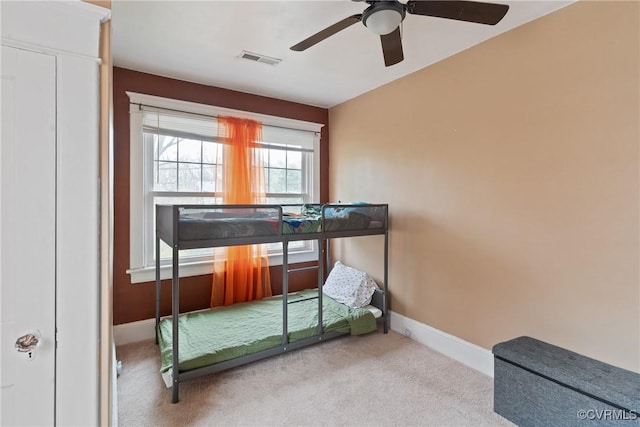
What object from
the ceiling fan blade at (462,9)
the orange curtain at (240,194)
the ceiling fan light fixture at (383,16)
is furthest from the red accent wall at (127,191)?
the ceiling fan blade at (462,9)

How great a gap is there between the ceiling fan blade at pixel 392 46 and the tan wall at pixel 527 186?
86 centimetres

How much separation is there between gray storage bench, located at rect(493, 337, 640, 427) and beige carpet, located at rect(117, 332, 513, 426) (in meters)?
0.17

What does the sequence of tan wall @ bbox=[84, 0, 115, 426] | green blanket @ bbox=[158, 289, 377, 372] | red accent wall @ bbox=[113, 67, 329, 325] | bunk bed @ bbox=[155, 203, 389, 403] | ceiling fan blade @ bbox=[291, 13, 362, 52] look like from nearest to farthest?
1. tan wall @ bbox=[84, 0, 115, 426]
2. ceiling fan blade @ bbox=[291, 13, 362, 52]
3. bunk bed @ bbox=[155, 203, 389, 403]
4. green blanket @ bbox=[158, 289, 377, 372]
5. red accent wall @ bbox=[113, 67, 329, 325]

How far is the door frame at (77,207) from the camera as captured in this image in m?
1.05

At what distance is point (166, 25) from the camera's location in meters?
2.16

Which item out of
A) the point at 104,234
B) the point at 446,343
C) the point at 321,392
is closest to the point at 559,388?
the point at 446,343

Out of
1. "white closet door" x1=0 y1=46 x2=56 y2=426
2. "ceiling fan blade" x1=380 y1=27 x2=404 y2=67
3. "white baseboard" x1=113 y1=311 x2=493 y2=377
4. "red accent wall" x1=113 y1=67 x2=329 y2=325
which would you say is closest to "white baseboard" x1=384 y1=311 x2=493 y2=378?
"white baseboard" x1=113 y1=311 x2=493 y2=377

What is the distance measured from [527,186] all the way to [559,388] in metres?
1.25

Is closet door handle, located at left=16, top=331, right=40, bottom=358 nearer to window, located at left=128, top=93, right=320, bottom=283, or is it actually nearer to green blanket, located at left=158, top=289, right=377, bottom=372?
green blanket, located at left=158, top=289, right=377, bottom=372

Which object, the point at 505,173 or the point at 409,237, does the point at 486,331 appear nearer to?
the point at 409,237

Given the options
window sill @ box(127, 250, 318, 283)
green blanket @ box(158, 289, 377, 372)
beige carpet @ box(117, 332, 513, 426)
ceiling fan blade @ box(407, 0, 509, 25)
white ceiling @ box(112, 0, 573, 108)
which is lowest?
beige carpet @ box(117, 332, 513, 426)

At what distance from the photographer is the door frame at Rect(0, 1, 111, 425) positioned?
1.05m

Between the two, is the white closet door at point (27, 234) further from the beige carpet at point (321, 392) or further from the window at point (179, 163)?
the window at point (179, 163)

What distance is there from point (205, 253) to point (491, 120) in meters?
2.91
